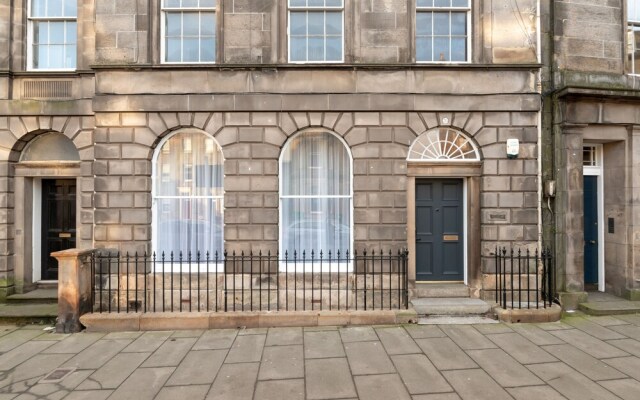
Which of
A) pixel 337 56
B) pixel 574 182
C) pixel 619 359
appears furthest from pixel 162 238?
pixel 574 182

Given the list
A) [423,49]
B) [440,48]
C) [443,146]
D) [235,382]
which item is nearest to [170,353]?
[235,382]

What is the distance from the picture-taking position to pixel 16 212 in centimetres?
812

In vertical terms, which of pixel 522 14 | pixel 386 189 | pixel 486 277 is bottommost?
pixel 486 277

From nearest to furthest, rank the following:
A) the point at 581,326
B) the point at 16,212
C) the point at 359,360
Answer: the point at 359,360 → the point at 581,326 → the point at 16,212

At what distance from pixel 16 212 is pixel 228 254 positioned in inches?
213

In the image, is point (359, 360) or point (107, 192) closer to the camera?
point (359, 360)

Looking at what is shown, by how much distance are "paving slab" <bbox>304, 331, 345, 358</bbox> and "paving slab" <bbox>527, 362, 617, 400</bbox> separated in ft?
9.03

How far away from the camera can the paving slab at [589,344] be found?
17.2ft

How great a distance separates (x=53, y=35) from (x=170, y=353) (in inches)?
321

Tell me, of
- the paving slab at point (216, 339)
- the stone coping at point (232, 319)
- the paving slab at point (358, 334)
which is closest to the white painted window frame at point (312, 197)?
the stone coping at point (232, 319)

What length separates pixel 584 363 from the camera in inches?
193

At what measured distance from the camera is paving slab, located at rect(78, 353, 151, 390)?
14.6 ft

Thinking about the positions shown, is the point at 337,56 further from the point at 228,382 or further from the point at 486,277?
the point at 228,382

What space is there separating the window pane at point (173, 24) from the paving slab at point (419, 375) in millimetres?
7902
